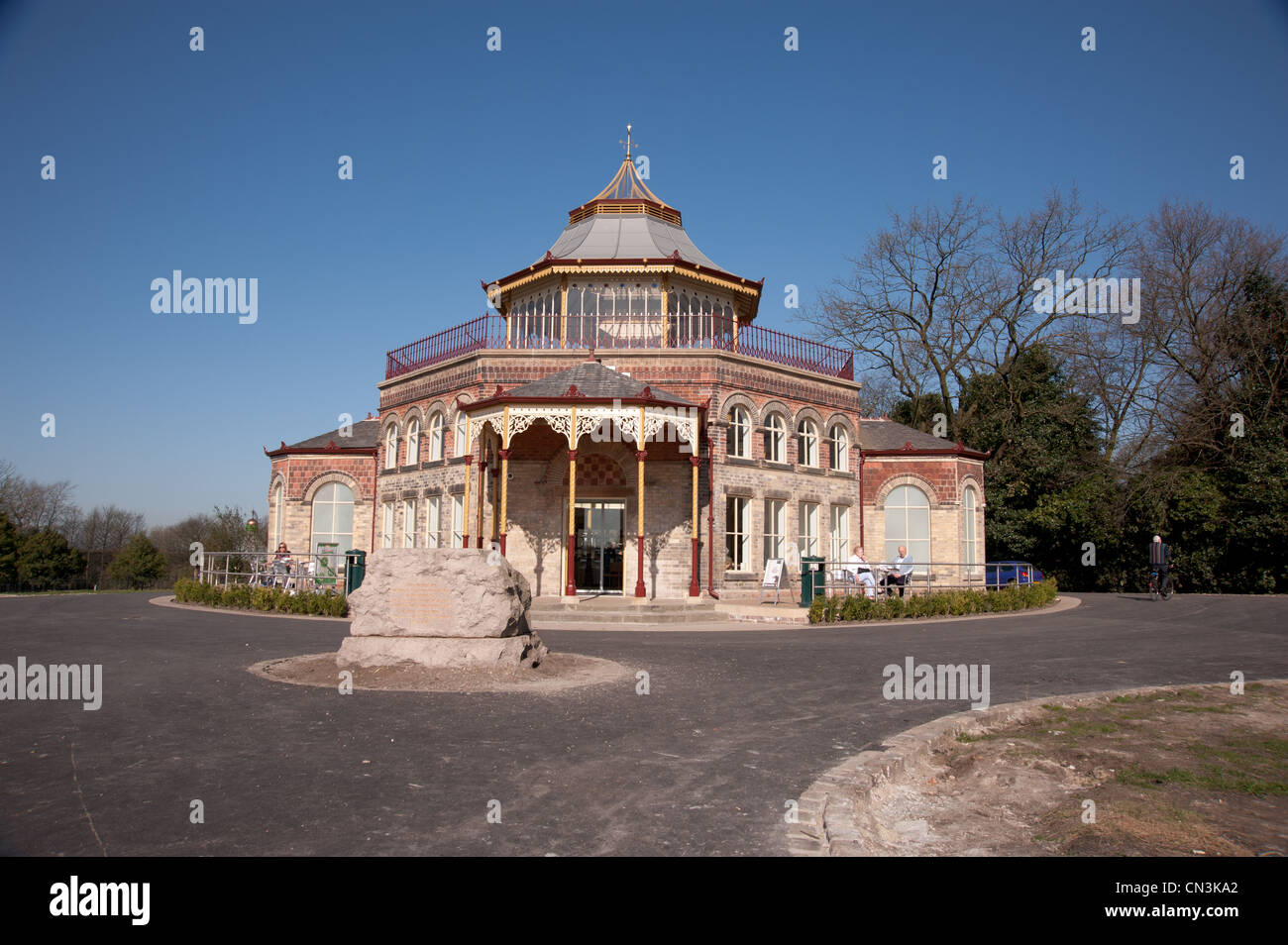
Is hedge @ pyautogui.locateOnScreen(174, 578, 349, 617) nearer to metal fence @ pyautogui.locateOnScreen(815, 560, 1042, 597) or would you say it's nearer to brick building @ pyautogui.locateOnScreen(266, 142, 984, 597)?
brick building @ pyautogui.locateOnScreen(266, 142, 984, 597)

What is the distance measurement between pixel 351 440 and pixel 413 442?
3205 mm

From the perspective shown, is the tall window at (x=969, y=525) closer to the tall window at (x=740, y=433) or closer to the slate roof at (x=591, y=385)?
the tall window at (x=740, y=433)

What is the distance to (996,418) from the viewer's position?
99.5ft

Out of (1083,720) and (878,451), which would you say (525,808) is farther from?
(878,451)

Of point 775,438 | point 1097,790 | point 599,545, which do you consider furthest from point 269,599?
point 1097,790

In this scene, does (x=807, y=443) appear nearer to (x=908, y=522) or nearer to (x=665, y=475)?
(x=908, y=522)

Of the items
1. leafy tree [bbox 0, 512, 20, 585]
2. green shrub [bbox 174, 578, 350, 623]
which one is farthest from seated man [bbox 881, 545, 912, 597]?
leafy tree [bbox 0, 512, 20, 585]

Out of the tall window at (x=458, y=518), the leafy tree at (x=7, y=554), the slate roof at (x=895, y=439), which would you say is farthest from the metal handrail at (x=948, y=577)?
the leafy tree at (x=7, y=554)

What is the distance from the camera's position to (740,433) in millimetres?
21359

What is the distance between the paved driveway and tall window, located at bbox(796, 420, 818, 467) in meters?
11.4

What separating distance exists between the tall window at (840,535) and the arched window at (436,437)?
36.6 feet

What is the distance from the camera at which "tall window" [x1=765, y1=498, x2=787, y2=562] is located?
21641 millimetres
